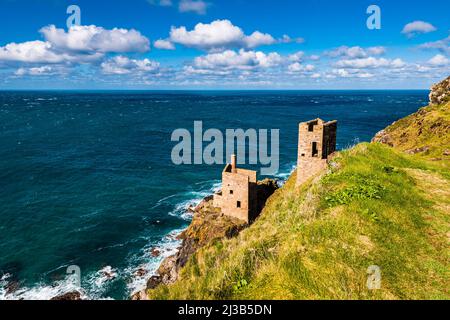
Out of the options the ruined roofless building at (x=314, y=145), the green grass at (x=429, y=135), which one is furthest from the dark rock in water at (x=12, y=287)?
the green grass at (x=429, y=135)

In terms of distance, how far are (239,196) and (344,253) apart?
29944mm

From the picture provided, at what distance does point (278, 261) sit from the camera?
1103 centimetres

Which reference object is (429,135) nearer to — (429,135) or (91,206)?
A: (429,135)

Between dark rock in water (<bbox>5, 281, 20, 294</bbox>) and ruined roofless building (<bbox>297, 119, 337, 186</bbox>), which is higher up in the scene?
ruined roofless building (<bbox>297, 119, 337, 186</bbox>)

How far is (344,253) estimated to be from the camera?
11250mm

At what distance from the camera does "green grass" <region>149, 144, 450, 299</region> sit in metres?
9.97

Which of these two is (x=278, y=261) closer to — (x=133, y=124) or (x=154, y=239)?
(x=154, y=239)

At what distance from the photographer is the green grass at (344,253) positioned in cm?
997

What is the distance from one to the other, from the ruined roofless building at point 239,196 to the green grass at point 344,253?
23342 millimetres

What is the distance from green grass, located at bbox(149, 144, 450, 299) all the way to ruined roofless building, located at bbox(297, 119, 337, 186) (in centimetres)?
1305

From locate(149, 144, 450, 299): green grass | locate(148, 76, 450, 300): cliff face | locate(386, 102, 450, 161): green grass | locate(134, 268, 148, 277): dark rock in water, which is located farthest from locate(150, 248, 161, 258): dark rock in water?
locate(386, 102, 450, 161): green grass

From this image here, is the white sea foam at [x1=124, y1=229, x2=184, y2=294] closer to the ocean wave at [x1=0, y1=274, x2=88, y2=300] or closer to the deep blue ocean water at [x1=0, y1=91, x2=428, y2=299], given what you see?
the deep blue ocean water at [x1=0, y1=91, x2=428, y2=299]

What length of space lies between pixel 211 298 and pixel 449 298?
295 inches
